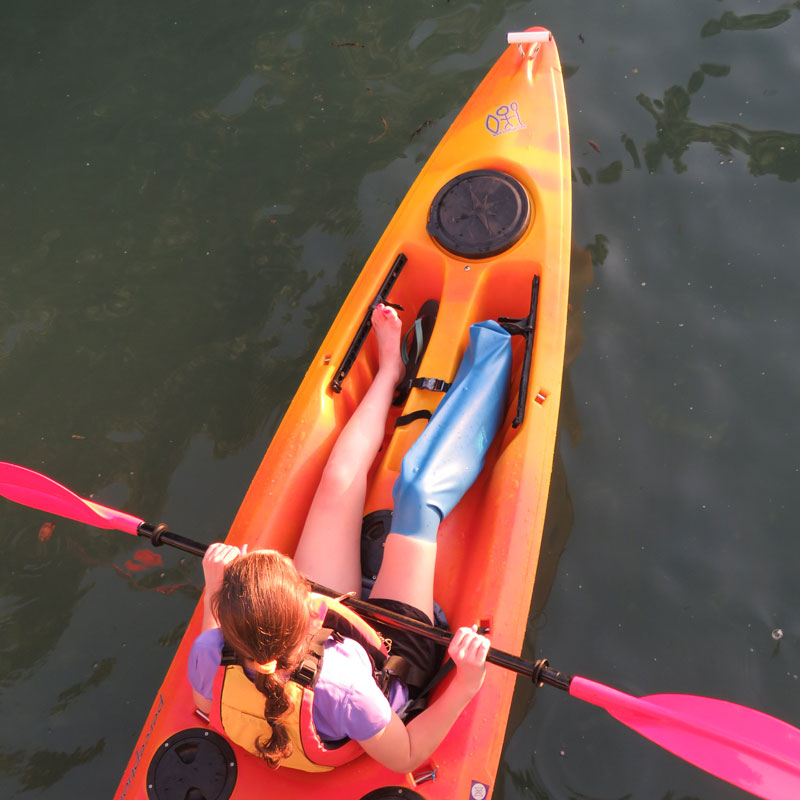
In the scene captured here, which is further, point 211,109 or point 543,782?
point 211,109

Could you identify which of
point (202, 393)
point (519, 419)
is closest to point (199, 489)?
point (202, 393)

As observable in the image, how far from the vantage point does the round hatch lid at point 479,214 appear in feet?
10.5

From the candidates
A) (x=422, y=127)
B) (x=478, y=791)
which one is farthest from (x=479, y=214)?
(x=478, y=791)

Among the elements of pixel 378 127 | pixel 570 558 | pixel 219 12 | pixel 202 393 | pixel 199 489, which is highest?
pixel 219 12

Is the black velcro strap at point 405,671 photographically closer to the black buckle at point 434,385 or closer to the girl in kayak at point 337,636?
the girl in kayak at point 337,636

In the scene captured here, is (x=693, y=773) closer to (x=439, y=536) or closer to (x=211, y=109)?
(x=439, y=536)

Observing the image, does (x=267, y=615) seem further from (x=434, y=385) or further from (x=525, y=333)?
(x=525, y=333)

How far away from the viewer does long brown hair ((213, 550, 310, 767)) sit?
70.8 inches

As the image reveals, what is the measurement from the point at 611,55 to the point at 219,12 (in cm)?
231

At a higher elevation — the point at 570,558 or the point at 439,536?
the point at 439,536

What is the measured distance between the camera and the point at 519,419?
283cm

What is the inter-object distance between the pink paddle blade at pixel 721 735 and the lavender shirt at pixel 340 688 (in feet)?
2.02

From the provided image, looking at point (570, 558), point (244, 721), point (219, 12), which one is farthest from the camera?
point (219, 12)

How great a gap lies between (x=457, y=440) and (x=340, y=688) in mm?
1009
